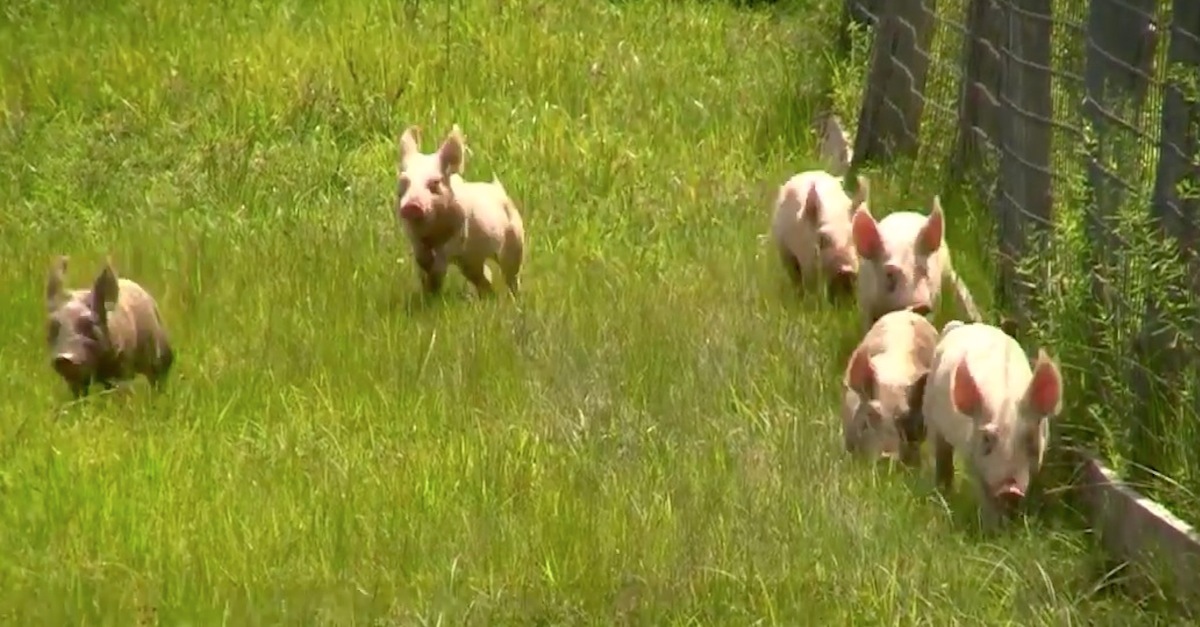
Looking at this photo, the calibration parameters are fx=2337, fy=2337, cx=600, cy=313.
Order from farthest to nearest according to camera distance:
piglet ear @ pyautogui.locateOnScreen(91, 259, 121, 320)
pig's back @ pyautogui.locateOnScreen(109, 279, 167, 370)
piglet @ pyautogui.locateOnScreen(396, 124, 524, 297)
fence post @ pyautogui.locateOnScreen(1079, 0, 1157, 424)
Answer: piglet @ pyautogui.locateOnScreen(396, 124, 524, 297), pig's back @ pyautogui.locateOnScreen(109, 279, 167, 370), piglet ear @ pyautogui.locateOnScreen(91, 259, 121, 320), fence post @ pyautogui.locateOnScreen(1079, 0, 1157, 424)

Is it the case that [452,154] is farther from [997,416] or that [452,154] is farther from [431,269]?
[997,416]

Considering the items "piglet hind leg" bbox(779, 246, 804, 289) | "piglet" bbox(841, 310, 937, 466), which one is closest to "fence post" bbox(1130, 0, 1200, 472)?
"piglet" bbox(841, 310, 937, 466)

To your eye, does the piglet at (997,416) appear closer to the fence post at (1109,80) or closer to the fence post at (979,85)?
the fence post at (1109,80)

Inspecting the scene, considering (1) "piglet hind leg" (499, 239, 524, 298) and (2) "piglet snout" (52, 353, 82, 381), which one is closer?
(2) "piglet snout" (52, 353, 82, 381)

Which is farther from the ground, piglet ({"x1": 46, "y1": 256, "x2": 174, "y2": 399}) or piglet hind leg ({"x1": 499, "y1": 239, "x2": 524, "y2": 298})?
piglet ({"x1": 46, "y1": 256, "x2": 174, "y2": 399})

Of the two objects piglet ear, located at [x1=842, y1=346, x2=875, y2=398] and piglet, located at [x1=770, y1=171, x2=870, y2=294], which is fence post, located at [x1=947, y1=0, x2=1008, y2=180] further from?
piglet ear, located at [x1=842, y1=346, x2=875, y2=398]

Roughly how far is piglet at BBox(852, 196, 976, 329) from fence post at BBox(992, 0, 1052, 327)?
22 centimetres

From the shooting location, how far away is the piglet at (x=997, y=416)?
577 centimetres

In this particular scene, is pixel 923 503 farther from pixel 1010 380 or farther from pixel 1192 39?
pixel 1192 39

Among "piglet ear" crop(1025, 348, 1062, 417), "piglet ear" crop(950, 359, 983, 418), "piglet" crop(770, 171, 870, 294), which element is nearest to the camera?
"piglet ear" crop(1025, 348, 1062, 417)

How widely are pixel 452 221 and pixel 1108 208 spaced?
9.34ft

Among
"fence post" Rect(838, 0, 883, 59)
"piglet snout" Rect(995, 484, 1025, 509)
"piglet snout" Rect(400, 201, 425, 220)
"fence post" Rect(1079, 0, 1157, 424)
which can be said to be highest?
"fence post" Rect(1079, 0, 1157, 424)

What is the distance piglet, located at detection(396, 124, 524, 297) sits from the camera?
26.9 ft

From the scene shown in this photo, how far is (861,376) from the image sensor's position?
6320 millimetres
